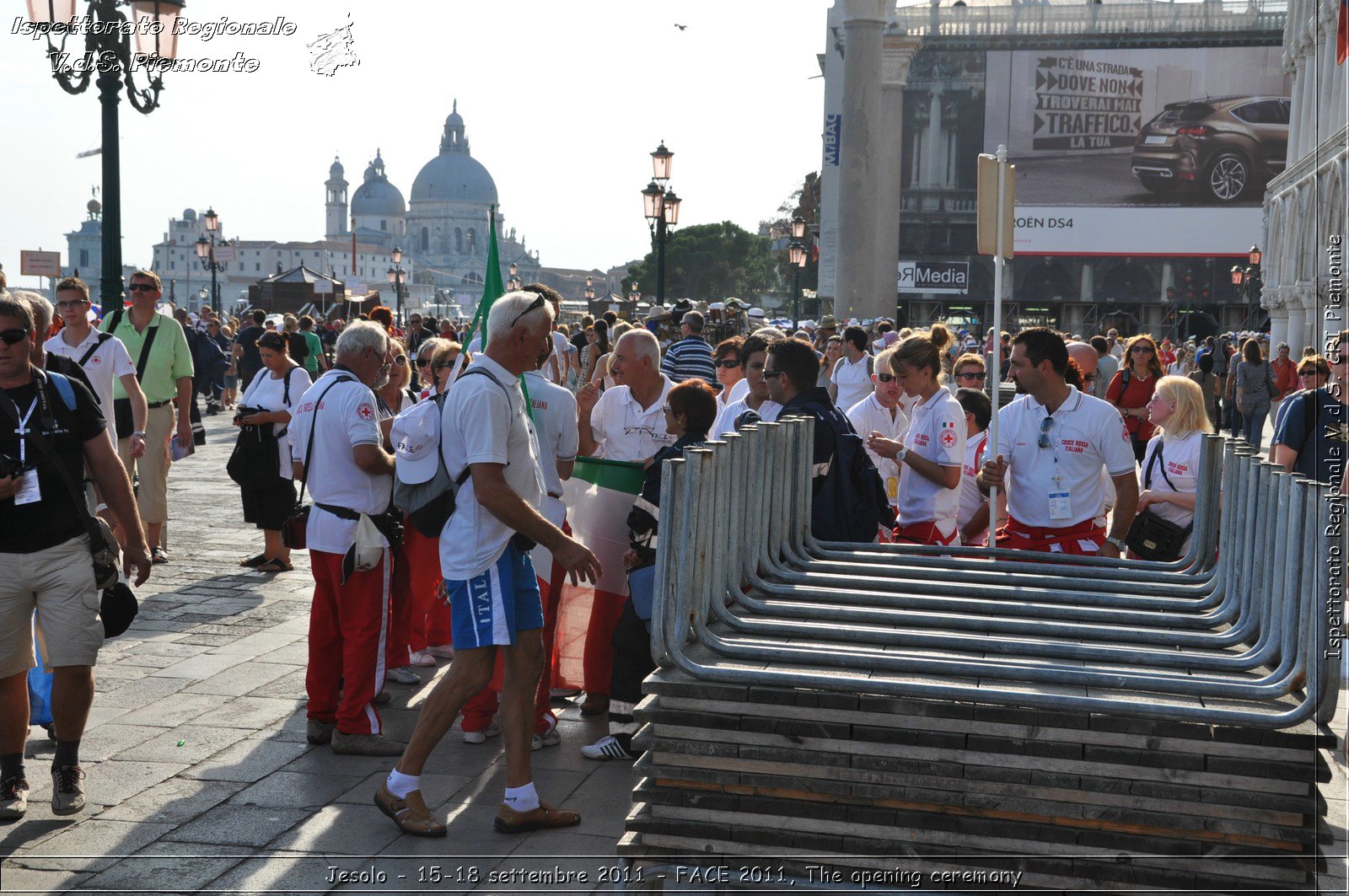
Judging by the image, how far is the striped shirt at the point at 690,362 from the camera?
A: 10.4 metres

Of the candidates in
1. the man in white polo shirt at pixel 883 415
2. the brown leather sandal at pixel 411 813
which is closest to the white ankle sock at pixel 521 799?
the brown leather sandal at pixel 411 813

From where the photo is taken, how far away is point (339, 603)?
17.0ft

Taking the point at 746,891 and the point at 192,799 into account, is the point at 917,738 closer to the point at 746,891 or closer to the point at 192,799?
the point at 746,891

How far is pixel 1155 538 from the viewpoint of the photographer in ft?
17.7

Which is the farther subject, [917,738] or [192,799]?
[192,799]

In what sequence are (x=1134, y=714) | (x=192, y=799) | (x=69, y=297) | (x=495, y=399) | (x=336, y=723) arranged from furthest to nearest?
1. (x=69, y=297)
2. (x=336, y=723)
3. (x=192, y=799)
4. (x=495, y=399)
5. (x=1134, y=714)

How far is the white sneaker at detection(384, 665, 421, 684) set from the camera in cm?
615

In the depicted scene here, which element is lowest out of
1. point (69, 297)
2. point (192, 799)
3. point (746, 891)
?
point (192, 799)

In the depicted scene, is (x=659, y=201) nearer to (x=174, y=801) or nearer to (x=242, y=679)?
(x=242, y=679)

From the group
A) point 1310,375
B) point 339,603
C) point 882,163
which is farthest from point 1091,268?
point 339,603

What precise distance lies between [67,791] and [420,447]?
66.8 inches

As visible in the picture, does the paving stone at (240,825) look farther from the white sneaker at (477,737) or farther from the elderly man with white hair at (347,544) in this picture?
the white sneaker at (477,737)

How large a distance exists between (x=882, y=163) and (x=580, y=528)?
4986 centimetres

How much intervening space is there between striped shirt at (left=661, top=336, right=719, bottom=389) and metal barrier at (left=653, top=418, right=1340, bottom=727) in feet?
20.0
